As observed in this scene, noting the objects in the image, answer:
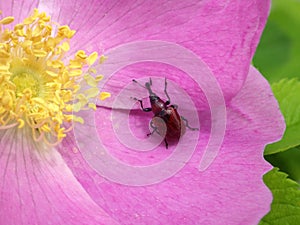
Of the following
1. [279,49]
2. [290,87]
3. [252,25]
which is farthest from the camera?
[279,49]

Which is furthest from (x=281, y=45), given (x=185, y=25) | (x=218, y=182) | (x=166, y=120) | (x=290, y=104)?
(x=218, y=182)

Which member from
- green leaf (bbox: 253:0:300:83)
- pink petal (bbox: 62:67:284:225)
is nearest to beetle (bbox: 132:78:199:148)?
pink petal (bbox: 62:67:284:225)

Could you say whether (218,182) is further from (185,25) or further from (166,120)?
(185,25)

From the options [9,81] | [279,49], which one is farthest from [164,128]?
[279,49]

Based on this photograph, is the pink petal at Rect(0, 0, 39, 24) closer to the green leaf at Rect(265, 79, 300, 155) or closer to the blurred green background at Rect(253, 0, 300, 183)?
the green leaf at Rect(265, 79, 300, 155)

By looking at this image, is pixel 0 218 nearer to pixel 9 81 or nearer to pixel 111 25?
pixel 9 81
